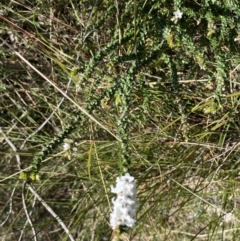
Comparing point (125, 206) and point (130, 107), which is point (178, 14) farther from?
point (125, 206)

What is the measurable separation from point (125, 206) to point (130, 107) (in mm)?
379

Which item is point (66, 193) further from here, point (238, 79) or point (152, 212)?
point (238, 79)

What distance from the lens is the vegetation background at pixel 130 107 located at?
80 centimetres

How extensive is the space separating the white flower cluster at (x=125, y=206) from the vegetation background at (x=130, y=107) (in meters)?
0.13

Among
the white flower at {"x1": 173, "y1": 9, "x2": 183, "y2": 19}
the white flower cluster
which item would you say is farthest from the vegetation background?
the white flower cluster

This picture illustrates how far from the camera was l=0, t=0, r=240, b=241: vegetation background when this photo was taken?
0.80m

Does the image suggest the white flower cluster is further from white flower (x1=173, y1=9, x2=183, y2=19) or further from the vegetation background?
white flower (x1=173, y1=9, x2=183, y2=19)

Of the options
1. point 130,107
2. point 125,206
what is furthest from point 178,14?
point 125,206

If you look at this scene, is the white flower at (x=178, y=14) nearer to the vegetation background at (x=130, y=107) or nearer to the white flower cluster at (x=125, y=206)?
the vegetation background at (x=130, y=107)

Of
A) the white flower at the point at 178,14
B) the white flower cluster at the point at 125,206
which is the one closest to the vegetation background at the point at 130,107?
the white flower at the point at 178,14

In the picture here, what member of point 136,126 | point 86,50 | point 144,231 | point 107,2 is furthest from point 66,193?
point 107,2

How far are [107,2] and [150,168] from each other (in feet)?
1.14

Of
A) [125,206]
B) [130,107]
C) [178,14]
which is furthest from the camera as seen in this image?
[130,107]

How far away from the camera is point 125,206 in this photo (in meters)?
0.59
